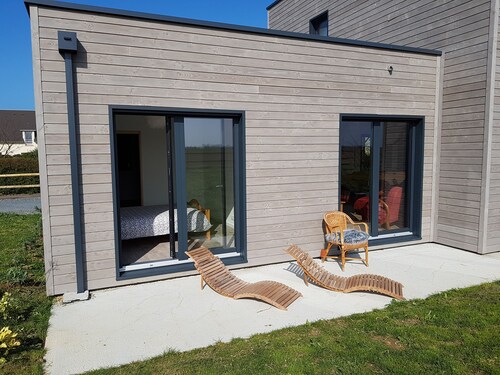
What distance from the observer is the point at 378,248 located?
664 centimetres

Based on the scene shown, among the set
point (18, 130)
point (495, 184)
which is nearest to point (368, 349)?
point (495, 184)

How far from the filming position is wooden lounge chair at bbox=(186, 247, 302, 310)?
4.23 meters

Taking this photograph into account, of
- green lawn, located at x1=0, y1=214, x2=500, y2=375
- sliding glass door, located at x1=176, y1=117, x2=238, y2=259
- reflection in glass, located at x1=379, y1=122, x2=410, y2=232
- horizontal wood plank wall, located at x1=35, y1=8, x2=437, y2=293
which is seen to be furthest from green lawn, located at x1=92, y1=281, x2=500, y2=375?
reflection in glass, located at x1=379, y1=122, x2=410, y2=232

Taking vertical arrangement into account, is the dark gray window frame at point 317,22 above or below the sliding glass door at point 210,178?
above

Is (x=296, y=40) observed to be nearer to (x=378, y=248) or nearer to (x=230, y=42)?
(x=230, y=42)

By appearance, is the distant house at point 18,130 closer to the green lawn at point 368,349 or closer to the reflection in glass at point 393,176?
the reflection in glass at point 393,176

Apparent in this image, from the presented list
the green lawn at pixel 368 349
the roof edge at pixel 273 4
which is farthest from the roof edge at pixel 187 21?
the roof edge at pixel 273 4

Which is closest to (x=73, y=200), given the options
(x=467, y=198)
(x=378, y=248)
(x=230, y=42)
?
(x=230, y=42)

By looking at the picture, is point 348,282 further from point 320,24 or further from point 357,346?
point 320,24

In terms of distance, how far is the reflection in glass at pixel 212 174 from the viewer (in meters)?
5.34

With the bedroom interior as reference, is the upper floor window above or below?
above

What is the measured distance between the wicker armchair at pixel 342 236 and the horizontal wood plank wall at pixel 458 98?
189 centimetres

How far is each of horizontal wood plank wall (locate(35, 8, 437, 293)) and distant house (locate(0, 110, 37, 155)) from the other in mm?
31143

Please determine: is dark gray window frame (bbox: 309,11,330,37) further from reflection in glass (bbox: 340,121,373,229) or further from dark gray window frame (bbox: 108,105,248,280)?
dark gray window frame (bbox: 108,105,248,280)
